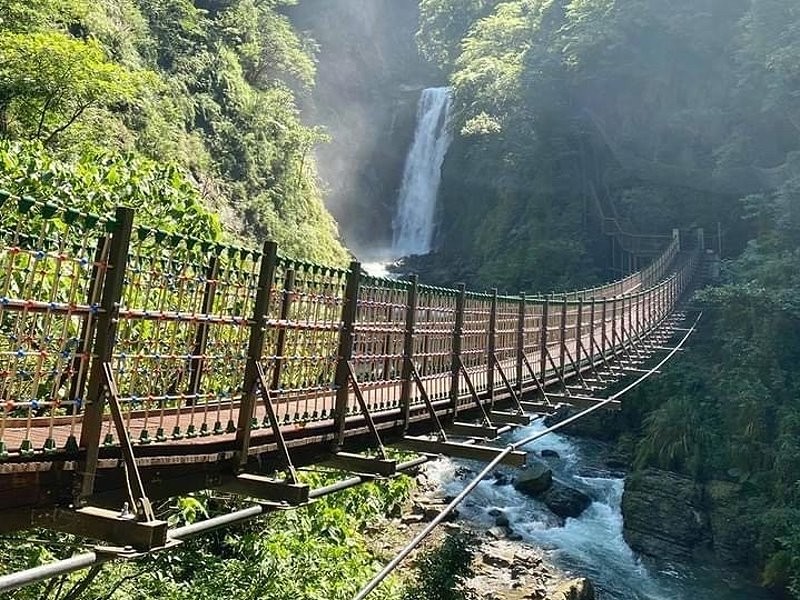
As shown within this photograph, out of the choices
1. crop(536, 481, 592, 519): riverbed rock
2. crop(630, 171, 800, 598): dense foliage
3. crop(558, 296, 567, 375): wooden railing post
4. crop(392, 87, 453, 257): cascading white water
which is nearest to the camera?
crop(558, 296, 567, 375): wooden railing post

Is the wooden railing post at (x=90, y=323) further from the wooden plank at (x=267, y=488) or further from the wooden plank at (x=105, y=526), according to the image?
the wooden plank at (x=267, y=488)

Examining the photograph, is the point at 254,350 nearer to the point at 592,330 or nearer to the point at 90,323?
the point at 90,323

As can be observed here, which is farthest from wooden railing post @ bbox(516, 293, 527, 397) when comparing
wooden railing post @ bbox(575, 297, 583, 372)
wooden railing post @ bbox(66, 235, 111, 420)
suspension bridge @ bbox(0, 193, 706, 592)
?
wooden railing post @ bbox(66, 235, 111, 420)

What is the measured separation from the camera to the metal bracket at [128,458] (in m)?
Result: 2.11

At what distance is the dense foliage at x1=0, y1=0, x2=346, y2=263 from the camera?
328 inches

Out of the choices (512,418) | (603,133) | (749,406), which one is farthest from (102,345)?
(603,133)

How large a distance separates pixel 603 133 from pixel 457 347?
70.9 ft

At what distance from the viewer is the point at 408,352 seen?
14.8 ft

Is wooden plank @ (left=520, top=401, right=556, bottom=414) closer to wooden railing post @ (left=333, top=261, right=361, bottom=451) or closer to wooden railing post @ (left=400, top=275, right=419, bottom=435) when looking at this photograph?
wooden railing post @ (left=400, top=275, right=419, bottom=435)

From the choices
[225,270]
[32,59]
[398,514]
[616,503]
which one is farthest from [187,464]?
[616,503]

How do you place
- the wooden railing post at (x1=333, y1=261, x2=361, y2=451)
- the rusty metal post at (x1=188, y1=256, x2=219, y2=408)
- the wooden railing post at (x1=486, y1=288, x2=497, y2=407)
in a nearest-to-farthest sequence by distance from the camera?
1. the rusty metal post at (x1=188, y1=256, x2=219, y2=408)
2. the wooden railing post at (x1=333, y1=261, x2=361, y2=451)
3. the wooden railing post at (x1=486, y1=288, x2=497, y2=407)

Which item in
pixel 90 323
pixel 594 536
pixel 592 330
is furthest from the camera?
pixel 594 536

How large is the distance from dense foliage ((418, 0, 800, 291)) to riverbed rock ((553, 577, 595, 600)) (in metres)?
12.1

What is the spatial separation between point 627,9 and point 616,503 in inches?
653
